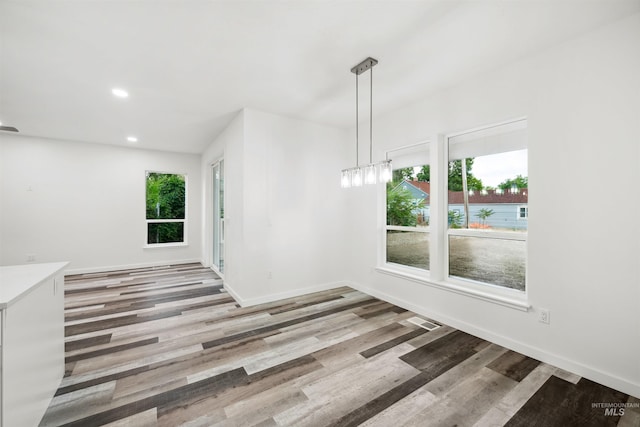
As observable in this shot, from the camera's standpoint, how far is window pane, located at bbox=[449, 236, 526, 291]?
2.63 meters

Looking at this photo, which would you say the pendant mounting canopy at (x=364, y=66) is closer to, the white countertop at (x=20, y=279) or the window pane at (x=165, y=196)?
the white countertop at (x=20, y=279)

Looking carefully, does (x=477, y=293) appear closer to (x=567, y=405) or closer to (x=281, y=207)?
(x=567, y=405)

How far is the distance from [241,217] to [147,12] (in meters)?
2.39

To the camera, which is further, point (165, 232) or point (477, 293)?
point (165, 232)

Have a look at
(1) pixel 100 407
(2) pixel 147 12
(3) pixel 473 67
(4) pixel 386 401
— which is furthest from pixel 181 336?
(3) pixel 473 67

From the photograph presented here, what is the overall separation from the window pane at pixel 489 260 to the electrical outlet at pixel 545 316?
0.29 meters

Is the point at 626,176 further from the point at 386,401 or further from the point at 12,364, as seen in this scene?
the point at 12,364

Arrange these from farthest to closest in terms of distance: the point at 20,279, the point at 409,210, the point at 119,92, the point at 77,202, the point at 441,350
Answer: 1. the point at 77,202
2. the point at 409,210
3. the point at 119,92
4. the point at 441,350
5. the point at 20,279

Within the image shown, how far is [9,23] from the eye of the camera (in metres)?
1.96

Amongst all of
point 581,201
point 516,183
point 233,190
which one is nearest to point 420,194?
point 516,183

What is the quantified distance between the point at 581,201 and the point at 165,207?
7.28 m

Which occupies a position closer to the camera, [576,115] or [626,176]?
[626,176]

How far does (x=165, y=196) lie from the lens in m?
6.31

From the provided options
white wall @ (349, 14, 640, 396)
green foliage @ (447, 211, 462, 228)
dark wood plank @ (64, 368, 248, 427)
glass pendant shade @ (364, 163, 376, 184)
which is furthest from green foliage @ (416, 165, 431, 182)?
dark wood plank @ (64, 368, 248, 427)
